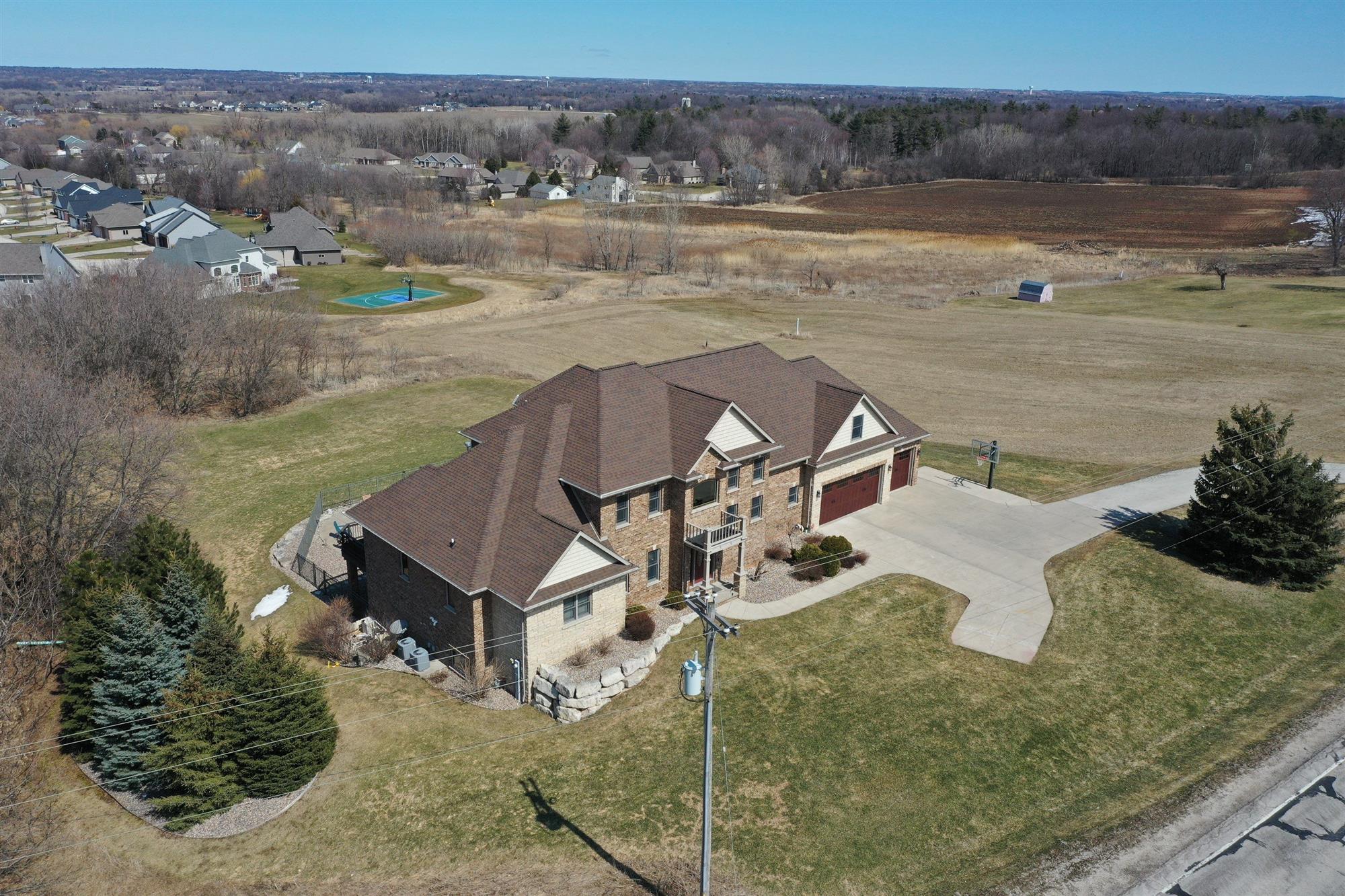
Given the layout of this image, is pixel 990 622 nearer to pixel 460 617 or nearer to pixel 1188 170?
pixel 460 617

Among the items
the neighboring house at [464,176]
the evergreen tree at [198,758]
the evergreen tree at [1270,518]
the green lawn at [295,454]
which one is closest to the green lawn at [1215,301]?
the evergreen tree at [1270,518]

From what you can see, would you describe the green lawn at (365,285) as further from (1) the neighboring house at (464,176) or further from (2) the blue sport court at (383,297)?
(1) the neighboring house at (464,176)

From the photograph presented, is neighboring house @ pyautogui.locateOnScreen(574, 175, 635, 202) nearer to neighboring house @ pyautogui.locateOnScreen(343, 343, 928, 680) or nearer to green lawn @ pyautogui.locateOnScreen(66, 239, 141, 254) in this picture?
green lawn @ pyautogui.locateOnScreen(66, 239, 141, 254)

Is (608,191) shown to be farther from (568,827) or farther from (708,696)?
(708,696)

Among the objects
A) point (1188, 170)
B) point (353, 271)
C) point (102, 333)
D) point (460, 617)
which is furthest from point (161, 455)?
point (1188, 170)

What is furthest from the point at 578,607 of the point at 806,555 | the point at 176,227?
the point at 176,227

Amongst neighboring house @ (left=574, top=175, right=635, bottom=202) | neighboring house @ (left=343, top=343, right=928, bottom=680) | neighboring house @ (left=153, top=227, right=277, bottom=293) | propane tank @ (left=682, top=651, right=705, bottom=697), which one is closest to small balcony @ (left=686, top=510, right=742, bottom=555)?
neighboring house @ (left=343, top=343, right=928, bottom=680)

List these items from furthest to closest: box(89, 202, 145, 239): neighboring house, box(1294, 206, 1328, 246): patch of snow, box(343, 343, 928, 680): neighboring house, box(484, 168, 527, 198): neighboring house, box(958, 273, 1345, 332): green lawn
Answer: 1. box(484, 168, 527, 198): neighboring house
2. box(89, 202, 145, 239): neighboring house
3. box(1294, 206, 1328, 246): patch of snow
4. box(958, 273, 1345, 332): green lawn
5. box(343, 343, 928, 680): neighboring house
